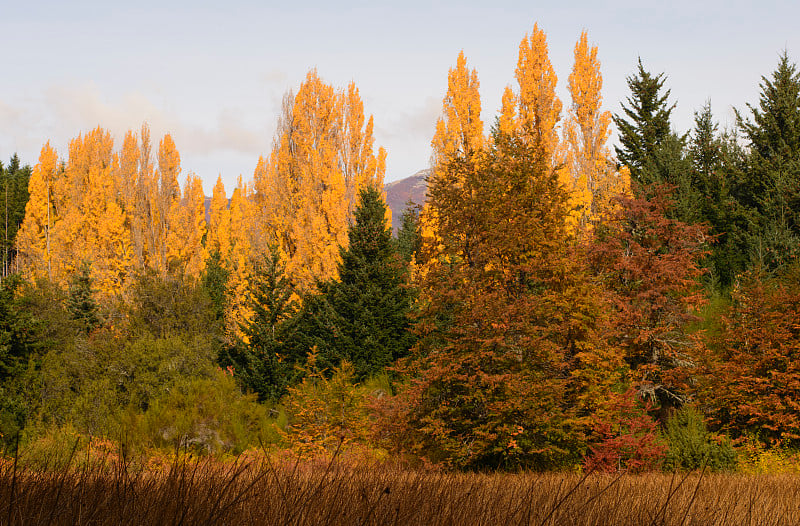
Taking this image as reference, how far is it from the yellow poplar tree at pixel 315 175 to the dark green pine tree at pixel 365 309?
3.28m

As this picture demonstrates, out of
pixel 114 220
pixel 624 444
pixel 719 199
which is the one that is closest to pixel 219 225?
pixel 114 220

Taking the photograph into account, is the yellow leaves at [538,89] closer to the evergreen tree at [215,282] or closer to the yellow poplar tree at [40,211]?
the evergreen tree at [215,282]

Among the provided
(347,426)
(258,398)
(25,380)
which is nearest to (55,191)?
(25,380)


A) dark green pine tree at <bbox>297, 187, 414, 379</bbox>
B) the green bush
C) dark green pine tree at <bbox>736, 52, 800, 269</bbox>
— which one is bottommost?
the green bush

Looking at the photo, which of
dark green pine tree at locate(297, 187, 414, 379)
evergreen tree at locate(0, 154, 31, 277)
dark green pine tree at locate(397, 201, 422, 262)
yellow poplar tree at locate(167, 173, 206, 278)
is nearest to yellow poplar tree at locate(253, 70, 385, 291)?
dark green pine tree at locate(297, 187, 414, 379)

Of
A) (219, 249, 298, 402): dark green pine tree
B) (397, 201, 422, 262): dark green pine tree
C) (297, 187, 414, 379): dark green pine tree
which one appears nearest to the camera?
(297, 187, 414, 379): dark green pine tree

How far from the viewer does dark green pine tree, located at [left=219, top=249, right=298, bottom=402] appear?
2289 centimetres

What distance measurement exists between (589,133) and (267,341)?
18.7 m

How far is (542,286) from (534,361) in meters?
2.85

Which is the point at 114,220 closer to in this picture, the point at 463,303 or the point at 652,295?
the point at 463,303

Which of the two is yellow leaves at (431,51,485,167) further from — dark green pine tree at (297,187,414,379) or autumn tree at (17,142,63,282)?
autumn tree at (17,142,63,282)

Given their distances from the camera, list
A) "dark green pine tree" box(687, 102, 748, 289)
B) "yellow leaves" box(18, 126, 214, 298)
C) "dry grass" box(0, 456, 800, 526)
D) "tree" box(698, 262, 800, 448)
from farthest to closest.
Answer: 1. "yellow leaves" box(18, 126, 214, 298)
2. "dark green pine tree" box(687, 102, 748, 289)
3. "tree" box(698, 262, 800, 448)
4. "dry grass" box(0, 456, 800, 526)

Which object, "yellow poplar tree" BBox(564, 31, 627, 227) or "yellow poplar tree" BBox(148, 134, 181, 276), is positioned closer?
"yellow poplar tree" BBox(564, 31, 627, 227)

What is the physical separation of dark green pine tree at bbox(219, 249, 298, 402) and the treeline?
0.11 m
